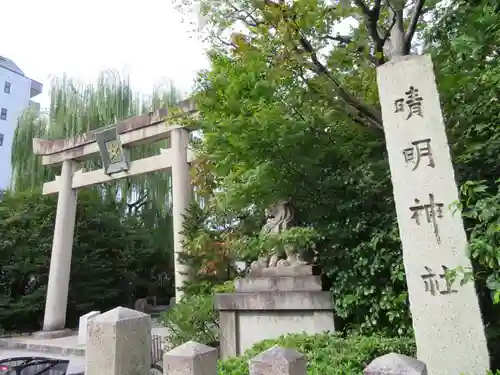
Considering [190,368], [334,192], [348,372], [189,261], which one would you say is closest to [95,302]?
[189,261]

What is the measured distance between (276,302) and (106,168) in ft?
24.9

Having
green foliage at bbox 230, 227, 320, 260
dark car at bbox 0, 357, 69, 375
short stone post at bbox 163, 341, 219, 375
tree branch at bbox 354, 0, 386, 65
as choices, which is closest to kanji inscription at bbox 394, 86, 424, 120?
tree branch at bbox 354, 0, 386, 65

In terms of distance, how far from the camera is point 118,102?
15.4 meters

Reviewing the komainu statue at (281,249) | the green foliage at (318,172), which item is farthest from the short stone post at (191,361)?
the komainu statue at (281,249)

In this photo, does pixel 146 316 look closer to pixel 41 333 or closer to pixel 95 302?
pixel 41 333

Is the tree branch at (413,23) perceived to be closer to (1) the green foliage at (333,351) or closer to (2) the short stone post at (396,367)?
(1) the green foliage at (333,351)

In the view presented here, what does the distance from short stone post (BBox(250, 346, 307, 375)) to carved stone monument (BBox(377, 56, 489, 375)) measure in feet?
7.54

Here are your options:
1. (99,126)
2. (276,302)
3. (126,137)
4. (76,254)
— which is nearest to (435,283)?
(276,302)

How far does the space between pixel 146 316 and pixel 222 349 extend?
3.87 metres

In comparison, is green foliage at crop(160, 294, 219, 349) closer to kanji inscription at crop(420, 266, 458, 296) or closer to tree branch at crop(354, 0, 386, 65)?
kanji inscription at crop(420, 266, 458, 296)

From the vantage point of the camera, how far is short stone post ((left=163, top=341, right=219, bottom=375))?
1811 millimetres

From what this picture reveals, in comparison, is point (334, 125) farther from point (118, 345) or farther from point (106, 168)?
point (106, 168)

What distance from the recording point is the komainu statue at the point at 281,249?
17.9 feet

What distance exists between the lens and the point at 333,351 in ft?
12.6
